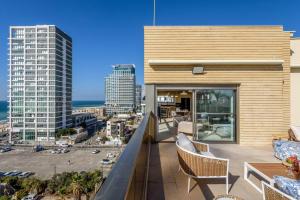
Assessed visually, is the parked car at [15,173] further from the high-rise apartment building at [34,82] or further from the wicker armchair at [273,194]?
the wicker armchair at [273,194]

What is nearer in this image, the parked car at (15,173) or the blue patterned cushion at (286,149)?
the blue patterned cushion at (286,149)

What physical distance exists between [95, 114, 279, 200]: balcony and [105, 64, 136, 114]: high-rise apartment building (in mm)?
93928

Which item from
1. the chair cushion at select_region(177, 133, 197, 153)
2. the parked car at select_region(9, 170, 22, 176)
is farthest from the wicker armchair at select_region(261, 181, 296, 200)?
the parked car at select_region(9, 170, 22, 176)

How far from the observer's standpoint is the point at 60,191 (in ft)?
69.1

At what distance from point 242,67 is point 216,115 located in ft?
5.58

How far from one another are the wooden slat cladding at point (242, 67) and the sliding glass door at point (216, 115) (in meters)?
0.27

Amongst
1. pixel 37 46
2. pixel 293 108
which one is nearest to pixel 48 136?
pixel 37 46

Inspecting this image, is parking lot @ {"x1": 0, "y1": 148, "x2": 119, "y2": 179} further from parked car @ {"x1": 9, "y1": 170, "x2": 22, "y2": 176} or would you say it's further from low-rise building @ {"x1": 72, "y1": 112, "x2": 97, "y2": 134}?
low-rise building @ {"x1": 72, "y1": 112, "x2": 97, "y2": 134}

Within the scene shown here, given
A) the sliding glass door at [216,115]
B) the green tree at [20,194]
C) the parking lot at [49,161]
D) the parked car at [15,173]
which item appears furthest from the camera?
the parking lot at [49,161]

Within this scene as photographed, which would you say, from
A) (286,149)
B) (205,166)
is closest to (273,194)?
(205,166)

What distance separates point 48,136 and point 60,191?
128 feet

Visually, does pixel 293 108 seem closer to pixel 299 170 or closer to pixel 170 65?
pixel 170 65

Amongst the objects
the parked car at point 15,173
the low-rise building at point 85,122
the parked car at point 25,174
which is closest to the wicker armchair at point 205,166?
the parked car at point 25,174

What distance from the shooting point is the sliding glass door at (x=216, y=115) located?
6551mm
